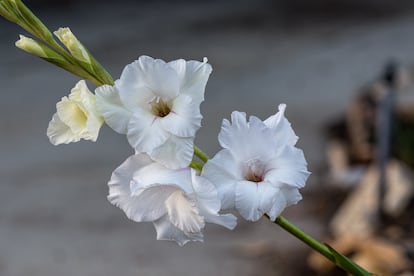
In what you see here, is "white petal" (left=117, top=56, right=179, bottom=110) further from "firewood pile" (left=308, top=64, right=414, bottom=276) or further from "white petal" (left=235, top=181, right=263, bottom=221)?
"firewood pile" (left=308, top=64, right=414, bottom=276)

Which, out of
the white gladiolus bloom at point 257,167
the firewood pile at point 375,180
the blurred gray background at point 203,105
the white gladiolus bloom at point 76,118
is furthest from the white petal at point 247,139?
the blurred gray background at point 203,105

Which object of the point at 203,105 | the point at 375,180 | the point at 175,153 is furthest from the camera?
the point at 203,105

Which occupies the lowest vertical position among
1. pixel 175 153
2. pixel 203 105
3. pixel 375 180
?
pixel 375 180

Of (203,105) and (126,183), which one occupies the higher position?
(126,183)

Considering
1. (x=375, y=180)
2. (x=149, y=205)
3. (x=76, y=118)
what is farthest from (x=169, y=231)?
(x=375, y=180)

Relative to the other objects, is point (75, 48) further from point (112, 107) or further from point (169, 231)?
point (169, 231)

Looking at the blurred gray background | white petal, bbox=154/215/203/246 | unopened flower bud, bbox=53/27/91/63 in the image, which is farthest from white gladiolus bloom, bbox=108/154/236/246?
the blurred gray background

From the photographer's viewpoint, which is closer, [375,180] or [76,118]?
[76,118]
